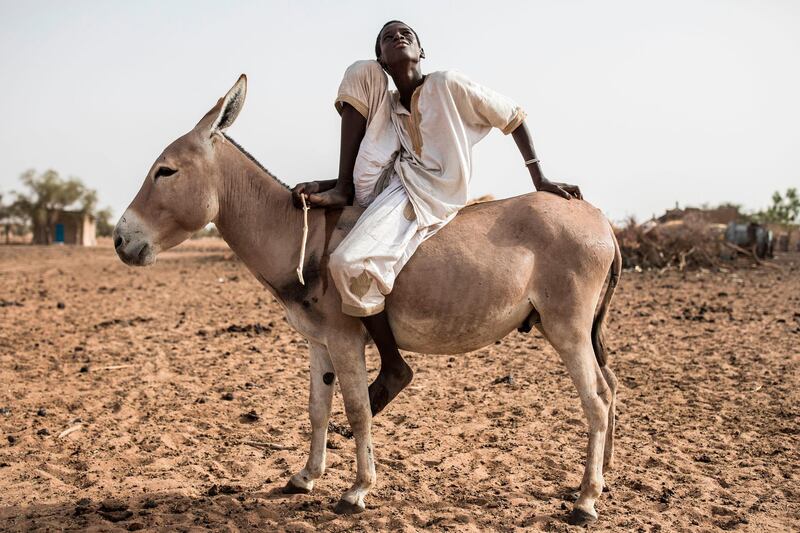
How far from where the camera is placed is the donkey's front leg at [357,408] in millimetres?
4258

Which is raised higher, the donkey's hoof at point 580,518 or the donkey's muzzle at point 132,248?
the donkey's muzzle at point 132,248

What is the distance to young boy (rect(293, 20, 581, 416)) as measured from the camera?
14.0ft

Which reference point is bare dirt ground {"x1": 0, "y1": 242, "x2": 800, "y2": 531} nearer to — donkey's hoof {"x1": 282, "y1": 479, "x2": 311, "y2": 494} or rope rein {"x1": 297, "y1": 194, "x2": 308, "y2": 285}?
donkey's hoof {"x1": 282, "y1": 479, "x2": 311, "y2": 494}

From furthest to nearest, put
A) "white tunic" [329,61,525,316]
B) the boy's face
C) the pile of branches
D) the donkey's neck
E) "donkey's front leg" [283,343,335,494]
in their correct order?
the pile of branches < "donkey's front leg" [283,343,335,494] < the donkey's neck < the boy's face < "white tunic" [329,61,525,316]

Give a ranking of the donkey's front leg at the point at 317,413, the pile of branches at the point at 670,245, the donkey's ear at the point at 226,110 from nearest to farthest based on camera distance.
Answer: the donkey's ear at the point at 226,110 < the donkey's front leg at the point at 317,413 < the pile of branches at the point at 670,245

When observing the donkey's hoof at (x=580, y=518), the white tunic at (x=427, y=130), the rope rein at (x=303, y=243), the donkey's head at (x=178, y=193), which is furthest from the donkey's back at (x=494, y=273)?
the donkey's head at (x=178, y=193)

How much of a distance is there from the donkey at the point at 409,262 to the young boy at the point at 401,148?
0.15 m

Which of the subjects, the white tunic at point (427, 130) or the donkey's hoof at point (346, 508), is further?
the donkey's hoof at point (346, 508)

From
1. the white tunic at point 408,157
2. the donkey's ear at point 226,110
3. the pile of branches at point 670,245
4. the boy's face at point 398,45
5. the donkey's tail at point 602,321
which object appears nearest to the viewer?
the white tunic at point 408,157

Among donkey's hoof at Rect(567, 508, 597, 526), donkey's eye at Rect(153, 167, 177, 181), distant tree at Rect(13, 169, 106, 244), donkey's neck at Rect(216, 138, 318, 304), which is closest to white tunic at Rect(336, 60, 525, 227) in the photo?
donkey's neck at Rect(216, 138, 318, 304)

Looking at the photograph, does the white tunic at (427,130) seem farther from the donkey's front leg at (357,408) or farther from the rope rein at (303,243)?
the donkey's front leg at (357,408)

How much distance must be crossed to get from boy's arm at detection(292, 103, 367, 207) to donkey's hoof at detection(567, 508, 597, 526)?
96.6 inches

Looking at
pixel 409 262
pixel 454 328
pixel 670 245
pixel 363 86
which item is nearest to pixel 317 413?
pixel 454 328

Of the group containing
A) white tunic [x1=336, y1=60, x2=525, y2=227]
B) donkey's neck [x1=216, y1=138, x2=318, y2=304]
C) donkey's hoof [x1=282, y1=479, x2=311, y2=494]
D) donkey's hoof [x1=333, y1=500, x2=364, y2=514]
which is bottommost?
donkey's hoof [x1=282, y1=479, x2=311, y2=494]
